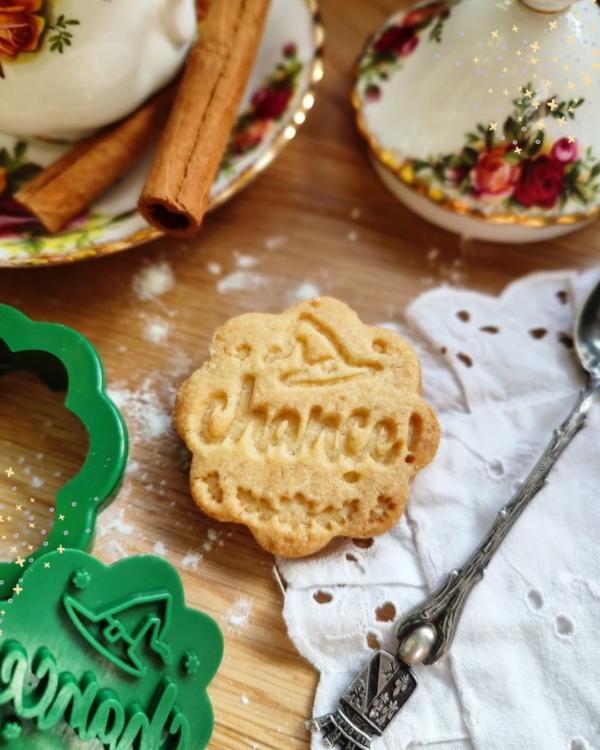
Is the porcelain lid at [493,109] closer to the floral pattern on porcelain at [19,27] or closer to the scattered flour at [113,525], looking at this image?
the floral pattern on porcelain at [19,27]

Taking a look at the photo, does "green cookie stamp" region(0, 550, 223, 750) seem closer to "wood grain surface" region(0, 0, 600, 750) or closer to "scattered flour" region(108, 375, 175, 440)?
"wood grain surface" region(0, 0, 600, 750)

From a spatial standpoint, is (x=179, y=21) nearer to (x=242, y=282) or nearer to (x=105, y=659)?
(x=242, y=282)

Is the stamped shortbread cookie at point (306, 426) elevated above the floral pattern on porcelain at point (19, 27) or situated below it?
below

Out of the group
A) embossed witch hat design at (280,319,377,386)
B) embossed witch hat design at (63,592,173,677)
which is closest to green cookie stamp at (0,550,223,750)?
embossed witch hat design at (63,592,173,677)

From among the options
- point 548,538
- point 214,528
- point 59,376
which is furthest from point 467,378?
point 59,376

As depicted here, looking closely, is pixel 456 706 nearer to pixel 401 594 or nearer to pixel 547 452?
pixel 401 594

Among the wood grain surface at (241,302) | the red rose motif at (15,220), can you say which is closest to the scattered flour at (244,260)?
the wood grain surface at (241,302)

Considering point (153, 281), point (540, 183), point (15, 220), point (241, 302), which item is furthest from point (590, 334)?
point (15, 220)
